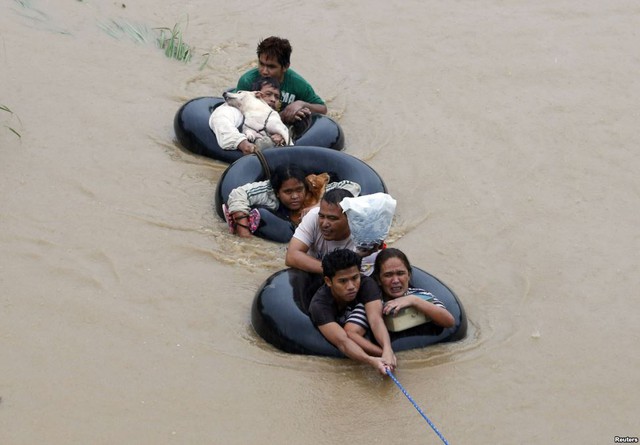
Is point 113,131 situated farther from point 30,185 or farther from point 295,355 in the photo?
point 295,355

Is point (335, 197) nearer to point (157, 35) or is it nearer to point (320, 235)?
point (320, 235)

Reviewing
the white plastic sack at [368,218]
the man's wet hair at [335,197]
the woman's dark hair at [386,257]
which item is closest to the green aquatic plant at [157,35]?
the man's wet hair at [335,197]

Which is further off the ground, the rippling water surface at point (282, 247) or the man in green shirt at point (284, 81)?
the man in green shirt at point (284, 81)

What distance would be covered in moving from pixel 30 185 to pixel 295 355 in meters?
2.82

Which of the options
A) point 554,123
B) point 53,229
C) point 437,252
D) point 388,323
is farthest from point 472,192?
point 53,229

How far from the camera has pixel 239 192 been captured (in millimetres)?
7559

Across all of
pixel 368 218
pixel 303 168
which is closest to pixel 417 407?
pixel 368 218

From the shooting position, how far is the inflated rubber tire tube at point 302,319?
616 cm

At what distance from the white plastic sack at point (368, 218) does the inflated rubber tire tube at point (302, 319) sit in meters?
0.33

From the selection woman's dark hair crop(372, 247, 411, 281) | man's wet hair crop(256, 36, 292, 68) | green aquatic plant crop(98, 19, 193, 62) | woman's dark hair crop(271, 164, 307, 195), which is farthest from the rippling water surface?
man's wet hair crop(256, 36, 292, 68)

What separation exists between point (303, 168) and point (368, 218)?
1512 millimetres

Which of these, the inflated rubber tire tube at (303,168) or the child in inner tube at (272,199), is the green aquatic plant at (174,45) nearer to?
the inflated rubber tire tube at (303,168)

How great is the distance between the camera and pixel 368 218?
6.53 metres

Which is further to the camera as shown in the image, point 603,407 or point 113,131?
point 113,131
